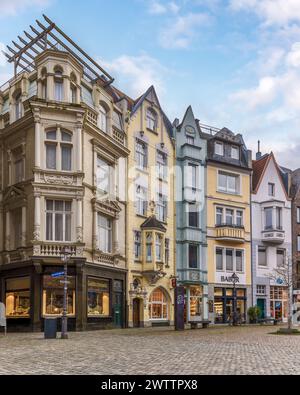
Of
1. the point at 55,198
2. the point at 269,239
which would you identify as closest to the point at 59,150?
the point at 55,198

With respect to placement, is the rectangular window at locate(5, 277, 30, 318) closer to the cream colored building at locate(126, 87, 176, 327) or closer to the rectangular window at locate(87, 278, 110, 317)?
the rectangular window at locate(87, 278, 110, 317)

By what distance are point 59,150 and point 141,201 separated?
1012 centimetres

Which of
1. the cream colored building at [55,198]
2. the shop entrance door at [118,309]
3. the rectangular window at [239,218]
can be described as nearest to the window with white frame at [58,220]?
the cream colored building at [55,198]

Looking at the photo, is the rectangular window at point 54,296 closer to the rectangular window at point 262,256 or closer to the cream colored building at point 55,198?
the cream colored building at point 55,198

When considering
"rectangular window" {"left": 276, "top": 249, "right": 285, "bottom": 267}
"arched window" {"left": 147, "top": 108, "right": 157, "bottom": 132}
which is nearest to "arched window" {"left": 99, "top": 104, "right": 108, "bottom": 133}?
"arched window" {"left": 147, "top": 108, "right": 157, "bottom": 132}

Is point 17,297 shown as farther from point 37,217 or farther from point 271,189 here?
point 271,189

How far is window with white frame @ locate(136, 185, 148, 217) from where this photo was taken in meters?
42.3

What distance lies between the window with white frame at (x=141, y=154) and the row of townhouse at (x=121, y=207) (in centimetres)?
9

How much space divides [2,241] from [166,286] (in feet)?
46.5

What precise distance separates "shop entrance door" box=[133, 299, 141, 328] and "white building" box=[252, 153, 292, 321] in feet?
47.8

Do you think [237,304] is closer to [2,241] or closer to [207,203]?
[207,203]

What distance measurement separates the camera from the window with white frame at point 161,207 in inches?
1759

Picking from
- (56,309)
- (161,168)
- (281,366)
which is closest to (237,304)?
(161,168)

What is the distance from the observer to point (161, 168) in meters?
45.6
